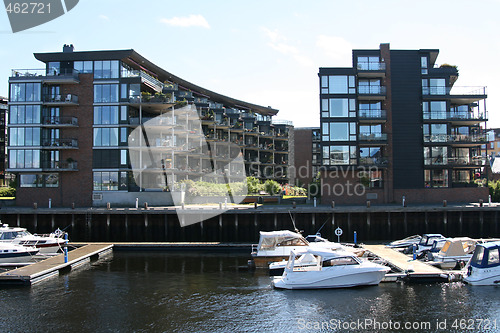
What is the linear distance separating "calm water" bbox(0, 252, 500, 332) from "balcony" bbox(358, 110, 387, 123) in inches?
1094

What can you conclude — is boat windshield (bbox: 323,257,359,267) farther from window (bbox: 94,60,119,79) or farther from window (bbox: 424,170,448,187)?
window (bbox: 94,60,119,79)

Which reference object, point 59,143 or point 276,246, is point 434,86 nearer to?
point 276,246

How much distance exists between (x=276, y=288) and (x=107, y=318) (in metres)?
8.70

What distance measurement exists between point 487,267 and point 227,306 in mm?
13549

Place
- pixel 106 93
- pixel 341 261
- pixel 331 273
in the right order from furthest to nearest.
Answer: pixel 106 93, pixel 341 261, pixel 331 273

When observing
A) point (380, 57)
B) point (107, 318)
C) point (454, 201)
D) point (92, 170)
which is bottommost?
point (107, 318)

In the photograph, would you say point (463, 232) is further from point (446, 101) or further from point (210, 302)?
point (210, 302)

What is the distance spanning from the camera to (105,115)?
172ft

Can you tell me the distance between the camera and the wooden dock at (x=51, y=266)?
25391mm

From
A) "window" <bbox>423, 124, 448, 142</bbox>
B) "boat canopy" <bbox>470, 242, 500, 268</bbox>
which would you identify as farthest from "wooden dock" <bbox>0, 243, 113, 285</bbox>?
"window" <bbox>423, 124, 448, 142</bbox>

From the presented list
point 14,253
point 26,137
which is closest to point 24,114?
point 26,137

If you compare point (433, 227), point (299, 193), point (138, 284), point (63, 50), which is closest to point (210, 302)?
point (138, 284)

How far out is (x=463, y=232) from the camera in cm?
4059

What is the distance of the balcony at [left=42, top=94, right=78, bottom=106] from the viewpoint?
5159 cm
